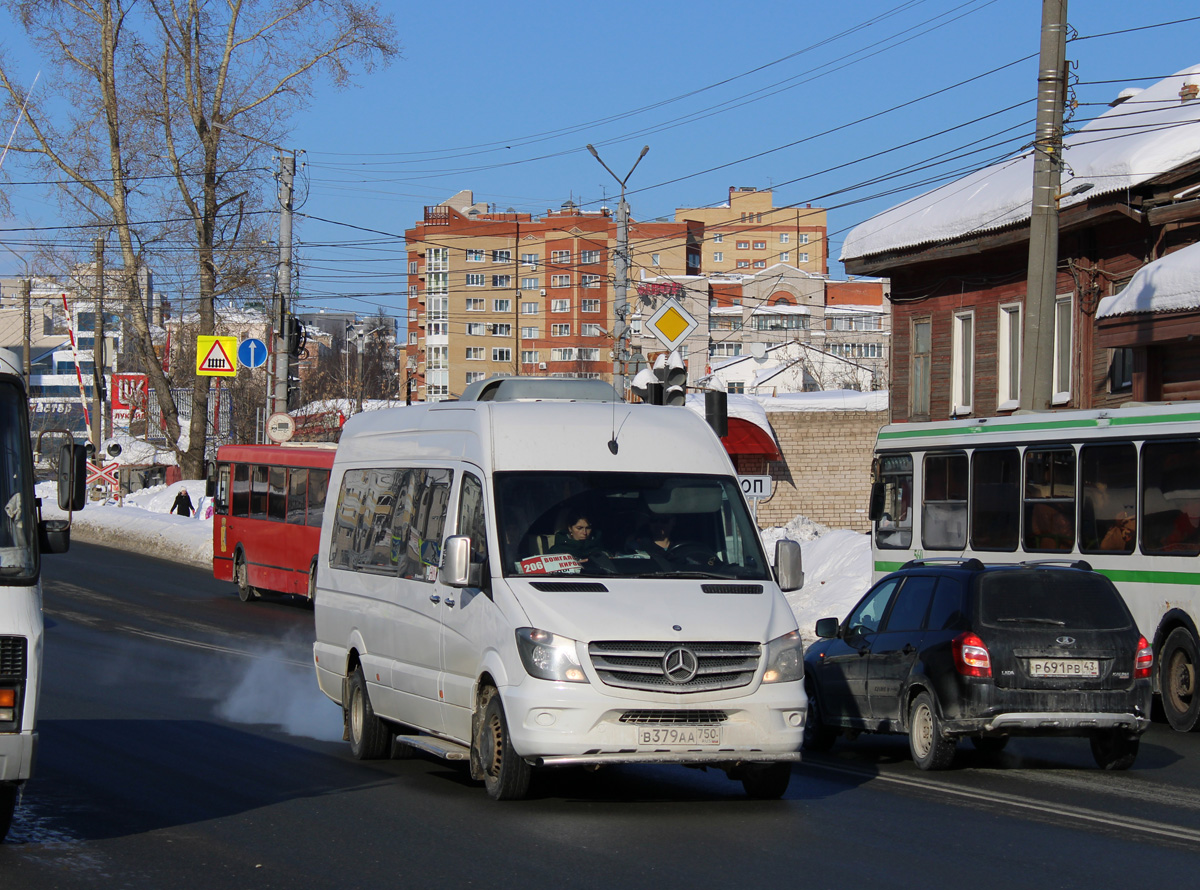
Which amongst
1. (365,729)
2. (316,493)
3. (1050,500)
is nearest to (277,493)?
(316,493)

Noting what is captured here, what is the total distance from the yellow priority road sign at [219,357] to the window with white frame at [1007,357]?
54.4 ft

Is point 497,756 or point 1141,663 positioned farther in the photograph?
point 1141,663

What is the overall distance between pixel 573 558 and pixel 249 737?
4718mm

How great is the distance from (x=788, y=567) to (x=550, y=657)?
1955 millimetres

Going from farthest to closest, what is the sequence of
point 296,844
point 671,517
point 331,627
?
point 331,627, point 671,517, point 296,844

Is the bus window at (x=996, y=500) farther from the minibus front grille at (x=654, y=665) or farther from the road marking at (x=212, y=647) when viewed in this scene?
the minibus front grille at (x=654, y=665)

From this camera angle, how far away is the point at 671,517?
9648mm

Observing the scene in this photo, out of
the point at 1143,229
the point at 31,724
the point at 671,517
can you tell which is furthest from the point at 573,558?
the point at 1143,229

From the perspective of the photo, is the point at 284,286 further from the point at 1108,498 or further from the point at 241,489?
the point at 1108,498

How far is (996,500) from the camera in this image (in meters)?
17.4

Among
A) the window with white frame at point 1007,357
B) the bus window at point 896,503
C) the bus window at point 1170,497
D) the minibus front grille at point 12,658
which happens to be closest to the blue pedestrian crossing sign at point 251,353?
the window with white frame at point 1007,357

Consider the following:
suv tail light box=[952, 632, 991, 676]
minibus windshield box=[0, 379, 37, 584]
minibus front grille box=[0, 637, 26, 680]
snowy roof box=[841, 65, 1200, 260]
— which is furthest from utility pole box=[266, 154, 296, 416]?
minibus front grille box=[0, 637, 26, 680]

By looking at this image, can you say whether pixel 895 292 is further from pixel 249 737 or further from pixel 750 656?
pixel 750 656

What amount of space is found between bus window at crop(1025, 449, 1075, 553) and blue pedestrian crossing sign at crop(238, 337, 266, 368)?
2085 centimetres
